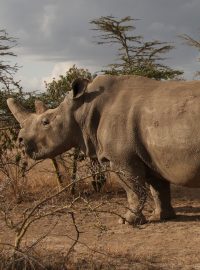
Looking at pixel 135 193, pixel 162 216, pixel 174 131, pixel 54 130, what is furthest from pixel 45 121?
pixel 174 131

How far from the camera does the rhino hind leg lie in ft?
25.9

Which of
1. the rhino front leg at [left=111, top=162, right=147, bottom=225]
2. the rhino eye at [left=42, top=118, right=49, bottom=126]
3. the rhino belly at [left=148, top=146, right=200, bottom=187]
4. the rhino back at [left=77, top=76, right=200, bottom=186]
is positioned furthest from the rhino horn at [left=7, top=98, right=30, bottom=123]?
the rhino belly at [left=148, top=146, right=200, bottom=187]

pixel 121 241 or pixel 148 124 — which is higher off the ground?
pixel 148 124

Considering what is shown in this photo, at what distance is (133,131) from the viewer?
7.16 m

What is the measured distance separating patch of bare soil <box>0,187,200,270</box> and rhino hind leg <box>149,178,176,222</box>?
0.18 metres

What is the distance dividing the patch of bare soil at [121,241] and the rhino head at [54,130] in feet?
3.41

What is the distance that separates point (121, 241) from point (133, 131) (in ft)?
4.64

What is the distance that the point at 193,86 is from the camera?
702 centimetres

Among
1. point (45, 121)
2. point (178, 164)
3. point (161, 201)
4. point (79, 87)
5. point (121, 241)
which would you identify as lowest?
point (121, 241)

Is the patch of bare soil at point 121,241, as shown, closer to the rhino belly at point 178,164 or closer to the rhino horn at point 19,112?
the rhino belly at point 178,164

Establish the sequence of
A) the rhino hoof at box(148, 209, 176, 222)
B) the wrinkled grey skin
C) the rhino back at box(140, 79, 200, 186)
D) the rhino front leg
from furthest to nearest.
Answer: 1. the rhino hoof at box(148, 209, 176, 222)
2. the rhino front leg
3. the wrinkled grey skin
4. the rhino back at box(140, 79, 200, 186)

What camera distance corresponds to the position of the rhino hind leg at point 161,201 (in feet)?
25.9

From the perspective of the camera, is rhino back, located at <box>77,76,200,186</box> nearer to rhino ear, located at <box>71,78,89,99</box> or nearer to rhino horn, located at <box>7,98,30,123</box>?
rhino ear, located at <box>71,78,89,99</box>

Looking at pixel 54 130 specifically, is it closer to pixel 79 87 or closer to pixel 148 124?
pixel 79 87
